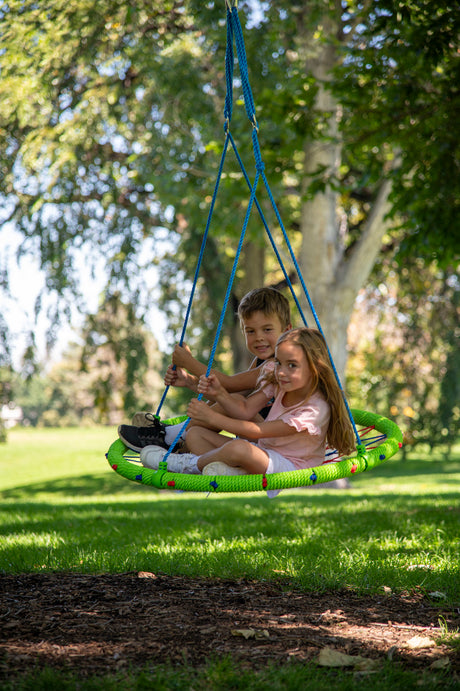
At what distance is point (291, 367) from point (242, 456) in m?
0.48

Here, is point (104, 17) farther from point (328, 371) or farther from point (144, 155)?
point (328, 371)

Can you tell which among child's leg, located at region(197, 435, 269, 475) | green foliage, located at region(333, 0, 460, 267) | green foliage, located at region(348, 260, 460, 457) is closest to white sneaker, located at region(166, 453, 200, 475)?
child's leg, located at region(197, 435, 269, 475)

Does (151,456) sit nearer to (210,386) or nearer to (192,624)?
(210,386)

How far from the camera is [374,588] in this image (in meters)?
3.34

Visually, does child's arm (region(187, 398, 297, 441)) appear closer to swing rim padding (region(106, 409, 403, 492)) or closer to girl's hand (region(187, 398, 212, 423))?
girl's hand (region(187, 398, 212, 423))

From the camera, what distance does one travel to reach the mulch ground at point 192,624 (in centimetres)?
244

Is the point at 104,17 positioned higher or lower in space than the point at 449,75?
higher

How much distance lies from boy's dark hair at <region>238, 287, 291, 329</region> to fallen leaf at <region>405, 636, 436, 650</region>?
1.70 metres

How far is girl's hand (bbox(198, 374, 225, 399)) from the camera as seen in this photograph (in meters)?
3.12

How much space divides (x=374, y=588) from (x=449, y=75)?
413cm

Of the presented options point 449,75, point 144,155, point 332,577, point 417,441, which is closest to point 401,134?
point 449,75

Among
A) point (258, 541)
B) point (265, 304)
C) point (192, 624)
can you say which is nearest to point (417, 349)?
point (258, 541)

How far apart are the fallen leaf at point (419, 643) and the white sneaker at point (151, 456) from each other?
142 centimetres

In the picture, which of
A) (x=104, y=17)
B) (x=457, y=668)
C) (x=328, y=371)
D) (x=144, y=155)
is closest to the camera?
(x=457, y=668)
